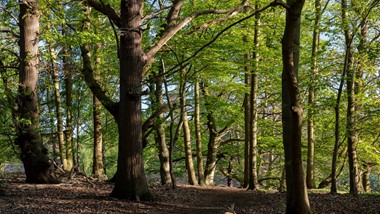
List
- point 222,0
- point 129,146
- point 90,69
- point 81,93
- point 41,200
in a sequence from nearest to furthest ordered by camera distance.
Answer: point 41,200 → point 129,146 → point 90,69 → point 222,0 → point 81,93

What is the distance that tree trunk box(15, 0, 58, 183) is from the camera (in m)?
9.73

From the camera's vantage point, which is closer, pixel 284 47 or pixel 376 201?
pixel 284 47

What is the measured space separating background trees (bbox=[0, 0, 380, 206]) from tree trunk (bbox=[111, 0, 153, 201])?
0.17 feet

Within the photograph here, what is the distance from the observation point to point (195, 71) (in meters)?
13.4

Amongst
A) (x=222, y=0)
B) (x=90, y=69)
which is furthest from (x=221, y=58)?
(x=90, y=69)

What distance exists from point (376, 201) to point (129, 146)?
22.8 ft

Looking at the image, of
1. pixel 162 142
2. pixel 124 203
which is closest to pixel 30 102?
pixel 124 203

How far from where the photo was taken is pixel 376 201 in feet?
32.0

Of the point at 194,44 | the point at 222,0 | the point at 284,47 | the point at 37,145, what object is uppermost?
the point at 222,0

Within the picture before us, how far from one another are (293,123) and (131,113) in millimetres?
3877

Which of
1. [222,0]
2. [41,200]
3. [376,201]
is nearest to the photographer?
[41,200]

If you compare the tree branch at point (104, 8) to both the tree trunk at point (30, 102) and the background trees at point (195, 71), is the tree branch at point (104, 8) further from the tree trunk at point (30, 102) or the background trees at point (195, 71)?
the tree trunk at point (30, 102)

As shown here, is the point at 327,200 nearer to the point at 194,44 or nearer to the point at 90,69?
the point at 194,44

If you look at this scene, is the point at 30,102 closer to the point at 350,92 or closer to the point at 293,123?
the point at 293,123
